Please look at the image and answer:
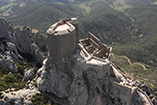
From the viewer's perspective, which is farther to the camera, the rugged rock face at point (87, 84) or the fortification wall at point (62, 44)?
the fortification wall at point (62, 44)

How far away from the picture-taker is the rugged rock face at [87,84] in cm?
4025

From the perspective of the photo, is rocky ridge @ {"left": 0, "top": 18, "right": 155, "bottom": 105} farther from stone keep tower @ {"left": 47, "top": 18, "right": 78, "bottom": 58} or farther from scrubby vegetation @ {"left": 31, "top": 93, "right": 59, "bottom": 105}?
stone keep tower @ {"left": 47, "top": 18, "right": 78, "bottom": 58}

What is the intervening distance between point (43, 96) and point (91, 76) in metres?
16.2

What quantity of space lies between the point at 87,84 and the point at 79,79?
2.86 metres

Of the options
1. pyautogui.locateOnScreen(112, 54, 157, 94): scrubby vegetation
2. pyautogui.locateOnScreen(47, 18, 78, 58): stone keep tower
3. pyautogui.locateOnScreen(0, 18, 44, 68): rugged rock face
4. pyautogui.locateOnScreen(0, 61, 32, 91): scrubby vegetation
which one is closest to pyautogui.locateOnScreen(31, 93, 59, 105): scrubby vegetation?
pyautogui.locateOnScreen(0, 61, 32, 91): scrubby vegetation

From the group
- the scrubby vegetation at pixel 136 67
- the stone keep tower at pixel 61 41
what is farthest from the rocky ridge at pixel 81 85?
the scrubby vegetation at pixel 136 67

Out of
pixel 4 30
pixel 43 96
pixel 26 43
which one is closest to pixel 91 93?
pixel 43 96

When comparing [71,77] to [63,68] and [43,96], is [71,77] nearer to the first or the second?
[63,68]

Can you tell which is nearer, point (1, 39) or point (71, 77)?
point (71, 77)

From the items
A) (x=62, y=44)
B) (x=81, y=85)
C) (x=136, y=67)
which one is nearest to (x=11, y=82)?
(x=62, y=44)

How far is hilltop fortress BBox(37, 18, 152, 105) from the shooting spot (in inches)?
1587

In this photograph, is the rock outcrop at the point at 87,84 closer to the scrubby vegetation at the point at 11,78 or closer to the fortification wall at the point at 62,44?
the fortification wall at the point at 62,44

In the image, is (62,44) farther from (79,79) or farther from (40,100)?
(40,100)

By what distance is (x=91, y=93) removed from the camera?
42.0m
